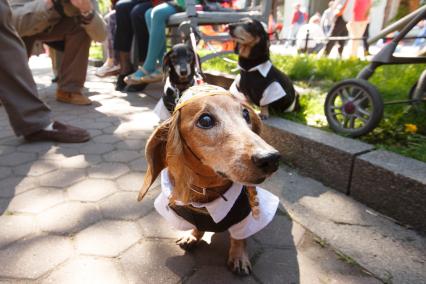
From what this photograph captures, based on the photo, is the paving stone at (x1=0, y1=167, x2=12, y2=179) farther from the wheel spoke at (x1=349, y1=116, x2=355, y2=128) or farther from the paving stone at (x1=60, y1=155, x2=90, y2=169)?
the wheel spoke at (x1=349, y1=116, x2=355, y2=128)

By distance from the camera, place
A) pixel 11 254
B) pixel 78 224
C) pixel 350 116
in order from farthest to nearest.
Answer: pixel 350 116 < pixel 78 224 < pixel 11 254

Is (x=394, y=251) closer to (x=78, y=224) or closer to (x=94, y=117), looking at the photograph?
(x=78, y=224)

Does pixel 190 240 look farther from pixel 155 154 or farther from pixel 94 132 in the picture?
pixel 94 132

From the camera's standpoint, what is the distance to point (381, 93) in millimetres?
3211

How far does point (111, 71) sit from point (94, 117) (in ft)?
8.85

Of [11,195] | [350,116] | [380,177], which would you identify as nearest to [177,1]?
[350,116]

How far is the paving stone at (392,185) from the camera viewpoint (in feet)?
6.19

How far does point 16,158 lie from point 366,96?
115 inches

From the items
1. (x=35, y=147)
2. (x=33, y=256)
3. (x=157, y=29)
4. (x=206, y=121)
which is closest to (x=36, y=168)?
(x=35, y=147)

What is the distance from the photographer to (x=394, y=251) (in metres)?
1.78

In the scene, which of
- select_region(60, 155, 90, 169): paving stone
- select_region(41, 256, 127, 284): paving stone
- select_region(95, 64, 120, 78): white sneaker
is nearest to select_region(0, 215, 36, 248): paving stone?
select_region(41, 256, 127, 284): paving stone

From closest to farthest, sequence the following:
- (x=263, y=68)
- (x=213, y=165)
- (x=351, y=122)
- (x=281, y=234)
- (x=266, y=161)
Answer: (x=266, y=161) < (x=213, y=165) < (x=281, y=234) < (x=351, y=122) < (x=263, y=68)

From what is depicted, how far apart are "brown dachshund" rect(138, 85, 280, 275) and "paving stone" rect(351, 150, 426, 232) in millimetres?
766

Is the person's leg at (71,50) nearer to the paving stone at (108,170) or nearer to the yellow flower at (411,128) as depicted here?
the paving stone at (108,170)
